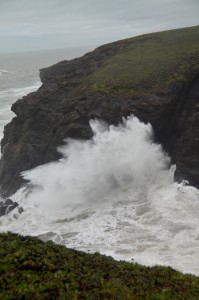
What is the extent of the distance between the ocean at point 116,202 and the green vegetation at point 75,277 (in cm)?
703

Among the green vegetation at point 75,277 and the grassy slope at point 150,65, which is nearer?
the green vegetation at point 75,277

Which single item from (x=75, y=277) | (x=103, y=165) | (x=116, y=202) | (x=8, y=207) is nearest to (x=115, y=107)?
(x=103, y=165)

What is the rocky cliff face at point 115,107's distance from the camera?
35.2 meters

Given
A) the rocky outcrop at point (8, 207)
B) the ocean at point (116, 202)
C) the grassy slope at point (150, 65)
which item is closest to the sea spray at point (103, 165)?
the ocean at point (116, 202)

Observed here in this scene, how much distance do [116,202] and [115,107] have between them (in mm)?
8911

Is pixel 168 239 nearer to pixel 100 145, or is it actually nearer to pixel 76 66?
pixel 100 145

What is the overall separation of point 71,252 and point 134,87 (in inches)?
970

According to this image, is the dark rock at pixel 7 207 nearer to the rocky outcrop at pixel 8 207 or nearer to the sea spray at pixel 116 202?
the rocky outcrop at pixel 8 207

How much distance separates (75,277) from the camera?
12883 millimetres

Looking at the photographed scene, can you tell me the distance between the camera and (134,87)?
3778 cm

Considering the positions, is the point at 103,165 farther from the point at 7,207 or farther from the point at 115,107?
the point at 7,207

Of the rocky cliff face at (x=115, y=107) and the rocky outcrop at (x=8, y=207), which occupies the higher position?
the rocky cliff face at (x=115, y=107)

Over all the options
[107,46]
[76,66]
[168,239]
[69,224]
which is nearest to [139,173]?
[69,224]

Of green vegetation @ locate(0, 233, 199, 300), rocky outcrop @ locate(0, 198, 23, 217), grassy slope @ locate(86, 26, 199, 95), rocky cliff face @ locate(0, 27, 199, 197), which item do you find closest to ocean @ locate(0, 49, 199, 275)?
rocky outcrop @ locate(0, 198, 23, 217)
